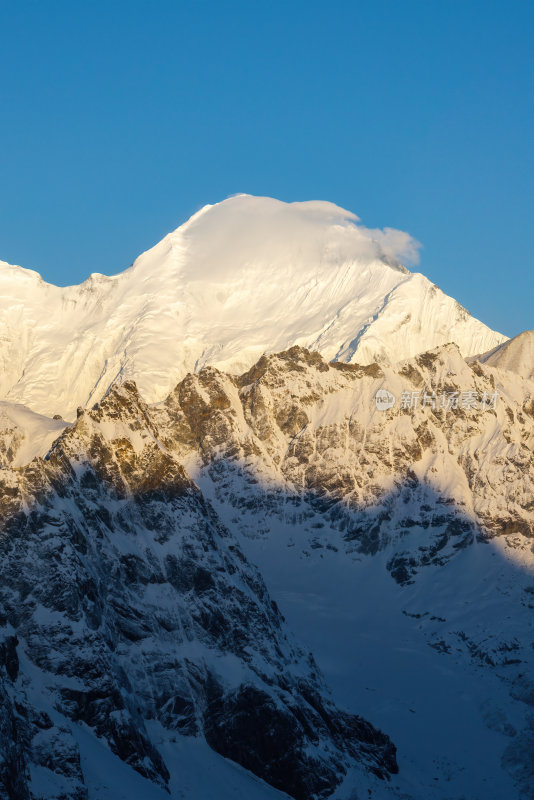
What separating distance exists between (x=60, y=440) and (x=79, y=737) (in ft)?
→ 168

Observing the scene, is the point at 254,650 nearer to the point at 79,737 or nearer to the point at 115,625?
the point at 115,625

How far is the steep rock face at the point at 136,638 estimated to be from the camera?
502 feet

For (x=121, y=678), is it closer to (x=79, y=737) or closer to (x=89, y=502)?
(x=79, y=737)

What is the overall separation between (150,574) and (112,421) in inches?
967

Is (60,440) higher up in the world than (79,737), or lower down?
higher up

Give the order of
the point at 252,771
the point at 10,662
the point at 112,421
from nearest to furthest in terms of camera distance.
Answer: the point at 10,662 < the point at 252,771 < the point at 112,421

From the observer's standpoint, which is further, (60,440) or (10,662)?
(60,440)

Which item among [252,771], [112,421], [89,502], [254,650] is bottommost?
[252,771]

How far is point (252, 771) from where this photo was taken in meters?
170

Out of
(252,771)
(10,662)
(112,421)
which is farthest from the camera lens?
(112,421)

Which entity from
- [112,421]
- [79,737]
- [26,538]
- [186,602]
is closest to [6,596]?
[26,538]

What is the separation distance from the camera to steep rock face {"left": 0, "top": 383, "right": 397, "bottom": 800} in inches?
6024

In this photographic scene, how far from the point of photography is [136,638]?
569 ft

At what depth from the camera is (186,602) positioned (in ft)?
600
